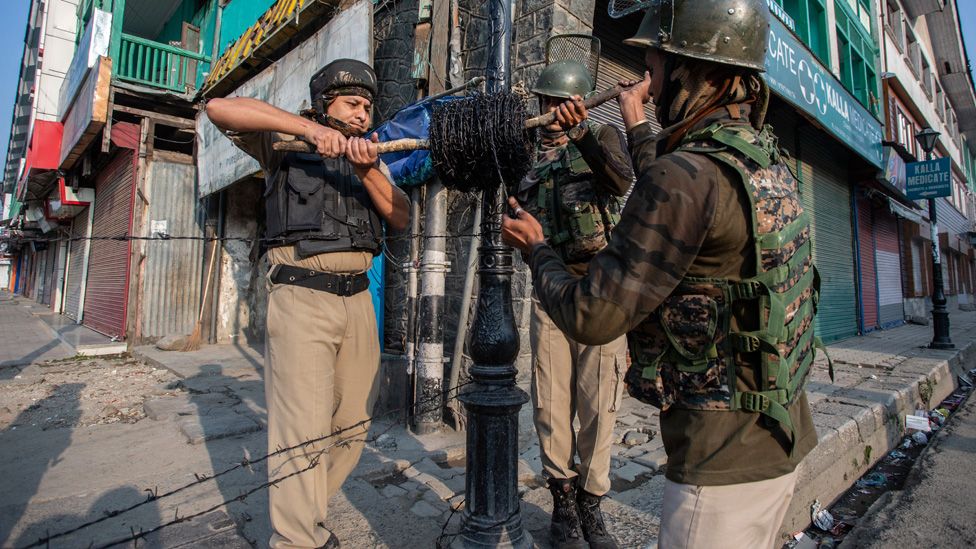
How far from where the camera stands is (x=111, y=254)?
11.3 meters

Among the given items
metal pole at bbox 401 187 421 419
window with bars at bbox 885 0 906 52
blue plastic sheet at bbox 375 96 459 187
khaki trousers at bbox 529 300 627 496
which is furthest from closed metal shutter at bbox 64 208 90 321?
window with bars at bbox 885 0 906 52

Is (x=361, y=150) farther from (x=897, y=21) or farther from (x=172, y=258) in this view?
(x=897, y=21)

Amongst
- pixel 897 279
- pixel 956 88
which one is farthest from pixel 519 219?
pixel 956 88

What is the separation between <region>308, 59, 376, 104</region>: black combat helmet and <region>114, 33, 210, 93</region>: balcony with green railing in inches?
385

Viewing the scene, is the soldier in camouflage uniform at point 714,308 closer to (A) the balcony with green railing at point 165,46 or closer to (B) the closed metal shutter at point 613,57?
(B) the closed metal shutter at point 613,57

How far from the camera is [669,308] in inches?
47.8

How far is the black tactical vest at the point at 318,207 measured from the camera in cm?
221

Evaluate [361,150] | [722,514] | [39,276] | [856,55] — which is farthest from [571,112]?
[39,276]

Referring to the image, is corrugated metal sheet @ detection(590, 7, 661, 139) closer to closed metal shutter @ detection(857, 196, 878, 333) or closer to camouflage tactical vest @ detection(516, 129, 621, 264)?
camouflage tactical vest @ detection(516, 129, 621, 264)

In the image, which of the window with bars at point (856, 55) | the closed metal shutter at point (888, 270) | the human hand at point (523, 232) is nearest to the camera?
the human hand at point (523, 232)

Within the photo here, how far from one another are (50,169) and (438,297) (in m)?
13.8

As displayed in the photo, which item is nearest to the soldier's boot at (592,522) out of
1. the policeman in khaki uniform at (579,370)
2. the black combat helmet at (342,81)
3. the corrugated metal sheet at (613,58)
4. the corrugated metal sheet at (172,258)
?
the policeman in khaki uniform at (579,370)

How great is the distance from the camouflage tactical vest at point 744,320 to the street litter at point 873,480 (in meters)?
3.85

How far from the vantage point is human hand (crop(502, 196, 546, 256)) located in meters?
1.42
